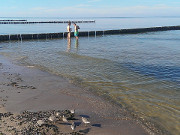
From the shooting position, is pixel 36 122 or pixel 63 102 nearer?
pixel 36 122

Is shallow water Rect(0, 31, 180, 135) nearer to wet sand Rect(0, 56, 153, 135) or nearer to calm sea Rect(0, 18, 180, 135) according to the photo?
calm sea Rect(0, 18, 180, 135)

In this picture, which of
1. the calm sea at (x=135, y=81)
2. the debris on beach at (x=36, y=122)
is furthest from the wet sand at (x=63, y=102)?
the calm sea at (x=135, y=81)

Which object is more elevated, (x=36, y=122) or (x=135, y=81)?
(x=135, y=81)

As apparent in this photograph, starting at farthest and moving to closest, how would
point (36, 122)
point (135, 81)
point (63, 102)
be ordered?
point (135, 81)
point (63, 102)
point (36, 122)

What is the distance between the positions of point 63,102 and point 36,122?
2.12 m

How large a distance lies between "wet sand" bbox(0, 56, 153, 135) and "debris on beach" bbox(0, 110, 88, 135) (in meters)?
0.14

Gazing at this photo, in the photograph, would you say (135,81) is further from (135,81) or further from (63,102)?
(63,102)

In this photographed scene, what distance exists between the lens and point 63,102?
849 cm

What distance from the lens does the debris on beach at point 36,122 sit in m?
6.02

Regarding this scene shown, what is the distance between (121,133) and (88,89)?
429 cm

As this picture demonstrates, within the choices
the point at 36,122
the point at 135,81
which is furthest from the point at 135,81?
the point at 36,122

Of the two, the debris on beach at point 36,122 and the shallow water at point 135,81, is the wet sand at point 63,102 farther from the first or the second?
the shallow water at point 135,81

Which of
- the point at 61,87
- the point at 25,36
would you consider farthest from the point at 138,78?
the point at 25,36

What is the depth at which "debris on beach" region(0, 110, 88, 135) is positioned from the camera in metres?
6.02
